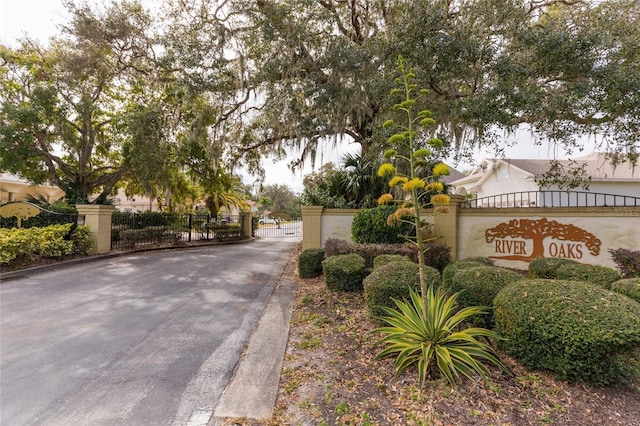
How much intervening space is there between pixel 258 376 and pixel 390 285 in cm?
190

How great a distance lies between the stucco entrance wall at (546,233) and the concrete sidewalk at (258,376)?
19.8 ft

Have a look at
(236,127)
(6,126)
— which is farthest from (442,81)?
(6,126)

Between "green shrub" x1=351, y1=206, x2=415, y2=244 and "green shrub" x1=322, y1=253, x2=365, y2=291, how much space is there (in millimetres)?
1806

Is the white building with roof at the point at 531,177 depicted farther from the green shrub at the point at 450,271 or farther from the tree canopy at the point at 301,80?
the green shrub at the point at 450,271

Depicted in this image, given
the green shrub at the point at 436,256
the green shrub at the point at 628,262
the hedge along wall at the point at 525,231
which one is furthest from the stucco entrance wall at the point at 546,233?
the green shrub at the point at 436,256

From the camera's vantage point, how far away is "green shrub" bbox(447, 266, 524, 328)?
11.0 feet

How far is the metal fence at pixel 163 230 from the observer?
12.6m

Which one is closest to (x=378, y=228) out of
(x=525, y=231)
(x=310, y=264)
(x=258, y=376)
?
(x=310, y=264)

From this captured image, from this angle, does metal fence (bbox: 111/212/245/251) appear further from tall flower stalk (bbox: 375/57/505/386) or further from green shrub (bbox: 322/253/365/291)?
tall flower stalk (bbox: 375/57/505/386)

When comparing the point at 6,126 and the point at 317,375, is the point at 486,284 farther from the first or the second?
the point at 6,126

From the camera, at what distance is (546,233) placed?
7227mm

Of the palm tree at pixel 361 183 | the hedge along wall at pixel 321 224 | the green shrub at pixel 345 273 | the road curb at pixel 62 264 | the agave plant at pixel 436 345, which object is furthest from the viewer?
the palm tree at pixel 361 183

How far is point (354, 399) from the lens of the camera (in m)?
2.49

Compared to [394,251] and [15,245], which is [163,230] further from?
[394,251]
